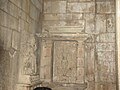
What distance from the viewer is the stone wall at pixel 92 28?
22.3 ft

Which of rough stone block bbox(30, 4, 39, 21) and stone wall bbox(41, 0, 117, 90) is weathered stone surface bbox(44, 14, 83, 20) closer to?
stone wall bbox(41, 0, 117, 90)

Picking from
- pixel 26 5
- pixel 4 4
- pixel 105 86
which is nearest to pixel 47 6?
pixel 26 5

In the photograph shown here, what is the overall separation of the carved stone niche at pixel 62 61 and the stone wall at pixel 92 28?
0.44 feet

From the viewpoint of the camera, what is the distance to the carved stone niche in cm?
673

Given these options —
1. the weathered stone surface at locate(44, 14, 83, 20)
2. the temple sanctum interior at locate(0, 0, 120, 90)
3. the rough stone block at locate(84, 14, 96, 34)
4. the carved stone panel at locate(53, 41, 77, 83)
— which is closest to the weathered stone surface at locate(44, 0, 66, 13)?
the temple sanctum interior at locate(0, 0, 120, 90)

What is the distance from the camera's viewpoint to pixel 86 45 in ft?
22.7

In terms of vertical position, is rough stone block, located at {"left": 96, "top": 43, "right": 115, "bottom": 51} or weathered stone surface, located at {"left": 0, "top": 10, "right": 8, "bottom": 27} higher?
weathered stone surface, located at {"left": 0, "top": 10, "right": 8, "bottom": 27}

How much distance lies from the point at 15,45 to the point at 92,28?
307 cm

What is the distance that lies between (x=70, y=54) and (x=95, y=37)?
1.03 m

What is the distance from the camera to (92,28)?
23.1 ft

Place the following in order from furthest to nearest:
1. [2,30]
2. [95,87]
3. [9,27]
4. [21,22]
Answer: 1. [95,87]
2. [21,22]
3. [9,27]
4. [2,30]

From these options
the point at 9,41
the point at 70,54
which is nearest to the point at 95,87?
the point at 70,54

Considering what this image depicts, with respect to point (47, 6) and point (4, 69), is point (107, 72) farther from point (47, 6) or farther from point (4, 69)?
point (4, 69)

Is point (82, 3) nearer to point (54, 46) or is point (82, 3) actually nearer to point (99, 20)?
point (99, 20)
